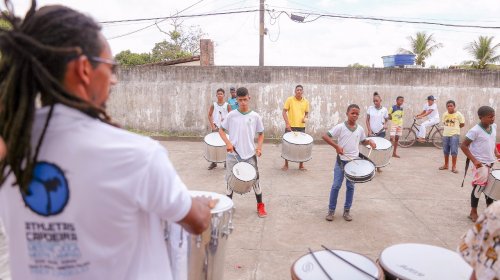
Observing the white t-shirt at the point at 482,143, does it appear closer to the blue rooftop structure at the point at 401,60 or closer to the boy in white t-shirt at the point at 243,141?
the boy in white t-shirt at the point at 243,141

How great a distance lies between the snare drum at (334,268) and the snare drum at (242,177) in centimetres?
271

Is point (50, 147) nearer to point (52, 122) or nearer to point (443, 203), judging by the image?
point (52, 122)

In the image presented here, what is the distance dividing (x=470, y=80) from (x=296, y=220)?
9.73 metres

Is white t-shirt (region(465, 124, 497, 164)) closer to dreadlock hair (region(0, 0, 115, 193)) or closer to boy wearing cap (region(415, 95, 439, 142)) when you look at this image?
dreadlock hair (region(0, 0, 115, 193))

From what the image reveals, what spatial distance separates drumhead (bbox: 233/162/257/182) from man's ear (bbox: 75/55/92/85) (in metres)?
3.90

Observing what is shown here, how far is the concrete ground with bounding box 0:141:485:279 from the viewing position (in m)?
4.19

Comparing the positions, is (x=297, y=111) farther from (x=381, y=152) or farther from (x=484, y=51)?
(x=484, y=51)

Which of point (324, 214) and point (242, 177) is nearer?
point (242, 177)

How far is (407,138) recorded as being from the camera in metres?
11.9

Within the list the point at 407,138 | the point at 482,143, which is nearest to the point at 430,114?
the point at 407,138

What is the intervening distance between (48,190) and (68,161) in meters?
0.11

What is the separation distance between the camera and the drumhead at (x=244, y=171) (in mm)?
4906

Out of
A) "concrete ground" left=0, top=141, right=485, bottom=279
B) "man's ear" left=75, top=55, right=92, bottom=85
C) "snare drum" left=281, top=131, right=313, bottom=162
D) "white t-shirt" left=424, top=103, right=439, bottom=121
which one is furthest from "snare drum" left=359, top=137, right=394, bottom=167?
"man's ear" left=75, top=55, right=92, bottom=85

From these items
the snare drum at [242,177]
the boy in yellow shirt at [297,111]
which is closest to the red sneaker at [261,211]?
the snare drum at [242,177]
